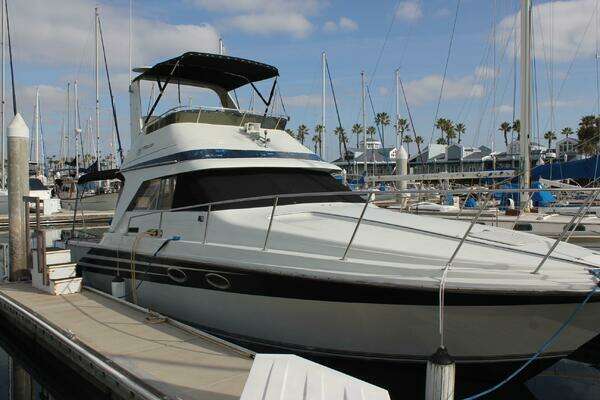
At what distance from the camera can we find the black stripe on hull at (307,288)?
13.3 feet

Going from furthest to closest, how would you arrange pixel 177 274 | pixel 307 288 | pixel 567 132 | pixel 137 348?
pixel 567 132 < pixel 177 274 < pixel 137 348 < pixel 307 288

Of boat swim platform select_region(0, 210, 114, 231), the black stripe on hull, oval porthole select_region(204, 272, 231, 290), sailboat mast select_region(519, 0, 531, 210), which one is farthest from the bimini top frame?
boat swim platform select_region(0, 210, 114, 231)

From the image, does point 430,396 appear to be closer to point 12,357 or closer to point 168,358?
point 168,358

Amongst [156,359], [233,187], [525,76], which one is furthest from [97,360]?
[525,76]

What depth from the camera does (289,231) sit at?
5301mm

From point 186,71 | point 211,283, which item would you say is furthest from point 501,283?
point 186,71

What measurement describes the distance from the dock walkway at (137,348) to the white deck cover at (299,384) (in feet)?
2.79

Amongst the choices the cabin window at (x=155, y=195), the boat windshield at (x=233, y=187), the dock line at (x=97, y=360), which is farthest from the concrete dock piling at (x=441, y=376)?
the cabin window at (x=155, y=195)

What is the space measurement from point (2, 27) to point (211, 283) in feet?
81.5

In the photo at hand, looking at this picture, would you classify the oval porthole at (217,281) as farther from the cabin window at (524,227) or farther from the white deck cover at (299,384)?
A: the cabin window at (524,227)

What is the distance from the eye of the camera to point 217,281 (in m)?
5.52

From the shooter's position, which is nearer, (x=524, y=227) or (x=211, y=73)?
(x=211, y=73)

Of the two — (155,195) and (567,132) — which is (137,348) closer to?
(155,195)

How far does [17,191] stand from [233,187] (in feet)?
15.4
